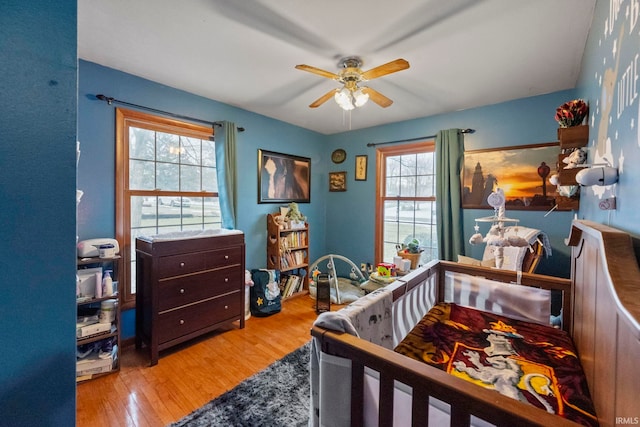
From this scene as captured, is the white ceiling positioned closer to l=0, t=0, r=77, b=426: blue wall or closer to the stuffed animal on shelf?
the stuffed animal on shelf

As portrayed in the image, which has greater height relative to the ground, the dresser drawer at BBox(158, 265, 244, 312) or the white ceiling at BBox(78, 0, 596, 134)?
the white ceiling at BBox(78, 0, 596, 134)

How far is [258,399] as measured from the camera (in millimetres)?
1756

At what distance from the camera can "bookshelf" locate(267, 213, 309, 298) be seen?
3416 mm

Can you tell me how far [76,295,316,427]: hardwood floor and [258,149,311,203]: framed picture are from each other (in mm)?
1664

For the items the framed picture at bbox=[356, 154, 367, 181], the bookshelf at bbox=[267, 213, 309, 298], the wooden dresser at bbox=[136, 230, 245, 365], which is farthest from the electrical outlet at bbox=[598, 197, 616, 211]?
→ the framed picture at bbox=[356, 154, 367, 181]

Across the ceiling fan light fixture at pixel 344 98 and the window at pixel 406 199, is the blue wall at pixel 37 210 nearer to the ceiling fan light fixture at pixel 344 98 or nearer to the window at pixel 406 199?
the ceiling fan light fixture at pixel 344 98

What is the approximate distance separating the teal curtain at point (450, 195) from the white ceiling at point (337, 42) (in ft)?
1.70

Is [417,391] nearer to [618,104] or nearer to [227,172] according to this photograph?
[618,104]

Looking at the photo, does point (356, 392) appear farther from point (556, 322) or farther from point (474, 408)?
point (556, 322)

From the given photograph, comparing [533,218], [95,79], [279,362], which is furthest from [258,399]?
[533,218]

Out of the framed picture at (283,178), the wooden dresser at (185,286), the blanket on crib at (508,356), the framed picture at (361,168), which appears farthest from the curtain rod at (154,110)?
the blanket on crib at (508,356)

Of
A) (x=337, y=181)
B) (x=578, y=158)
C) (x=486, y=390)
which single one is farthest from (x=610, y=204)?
(x=337, y=181)

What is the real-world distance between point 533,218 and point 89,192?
4.19 meters

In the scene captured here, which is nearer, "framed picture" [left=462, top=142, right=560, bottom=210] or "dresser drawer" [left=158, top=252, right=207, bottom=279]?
"dresser drawer" [left=158, top=252, right=207, bottom=279]
